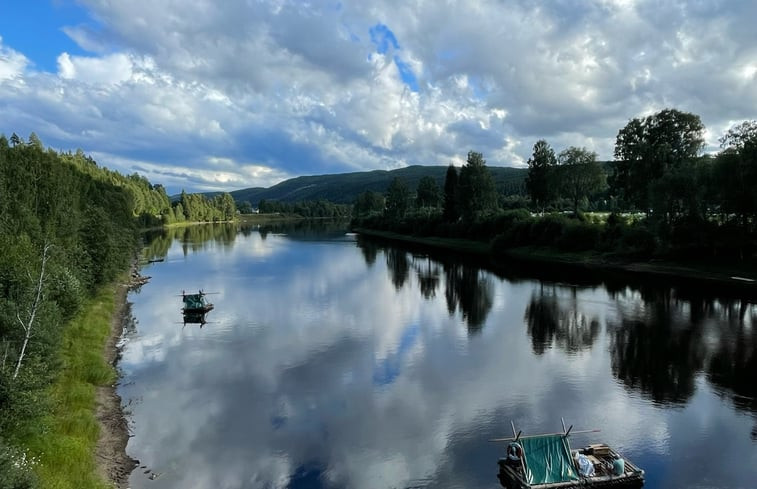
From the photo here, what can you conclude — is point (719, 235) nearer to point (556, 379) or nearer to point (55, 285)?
point (556, 379)

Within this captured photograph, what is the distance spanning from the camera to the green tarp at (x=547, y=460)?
1884 centimetres

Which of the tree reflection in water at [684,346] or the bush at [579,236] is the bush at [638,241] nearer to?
the bush at [579,236]

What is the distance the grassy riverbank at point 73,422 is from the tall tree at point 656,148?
75370mm

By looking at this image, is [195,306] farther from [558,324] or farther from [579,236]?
[579,236]

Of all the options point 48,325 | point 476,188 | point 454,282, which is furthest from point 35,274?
point 476,188

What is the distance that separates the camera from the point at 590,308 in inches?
2024

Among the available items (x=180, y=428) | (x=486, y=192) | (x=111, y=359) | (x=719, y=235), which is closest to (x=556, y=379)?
(x=180, y=428)

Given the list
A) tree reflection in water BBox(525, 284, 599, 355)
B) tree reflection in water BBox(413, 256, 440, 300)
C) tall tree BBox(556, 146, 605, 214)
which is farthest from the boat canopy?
tall tree BBox(556, 146, 605, 214)

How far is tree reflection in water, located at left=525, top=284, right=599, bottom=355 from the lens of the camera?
130 ft

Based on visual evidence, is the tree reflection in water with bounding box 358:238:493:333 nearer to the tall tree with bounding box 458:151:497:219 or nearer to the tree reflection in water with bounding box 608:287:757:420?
the tree reflection in water with bounding box 608:287:757:420

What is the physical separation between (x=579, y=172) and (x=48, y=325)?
317 feet

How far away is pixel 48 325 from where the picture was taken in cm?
2284

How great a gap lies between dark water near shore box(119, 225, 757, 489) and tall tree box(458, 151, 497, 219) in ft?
202

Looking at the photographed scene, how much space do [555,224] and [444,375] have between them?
234ft
